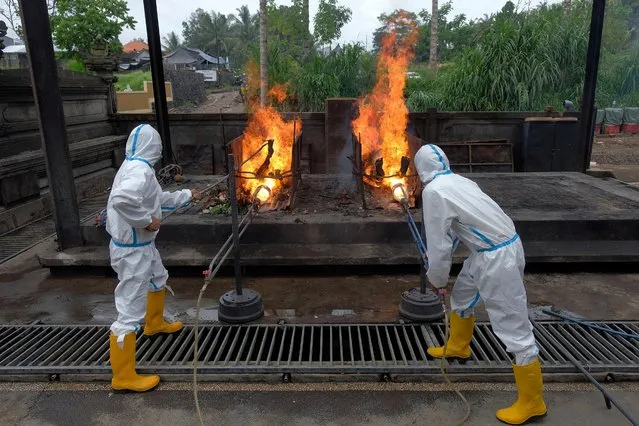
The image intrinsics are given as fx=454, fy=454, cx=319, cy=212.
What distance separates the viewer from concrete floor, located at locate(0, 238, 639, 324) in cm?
429

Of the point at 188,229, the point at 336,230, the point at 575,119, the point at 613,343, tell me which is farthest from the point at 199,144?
the point at 613,343

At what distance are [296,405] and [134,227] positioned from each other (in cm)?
173

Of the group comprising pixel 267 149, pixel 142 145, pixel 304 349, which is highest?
pixel 142 145

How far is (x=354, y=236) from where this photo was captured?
5477 mm

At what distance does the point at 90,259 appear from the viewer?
521cm

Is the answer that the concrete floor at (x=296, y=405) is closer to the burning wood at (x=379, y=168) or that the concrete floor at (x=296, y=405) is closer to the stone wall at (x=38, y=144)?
the burning wood at (x=379, y=168)

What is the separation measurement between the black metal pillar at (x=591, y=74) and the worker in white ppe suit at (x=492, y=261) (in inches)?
245

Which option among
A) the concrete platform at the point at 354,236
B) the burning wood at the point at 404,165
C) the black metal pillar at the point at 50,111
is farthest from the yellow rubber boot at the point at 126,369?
the burning wood at the point at 404,165

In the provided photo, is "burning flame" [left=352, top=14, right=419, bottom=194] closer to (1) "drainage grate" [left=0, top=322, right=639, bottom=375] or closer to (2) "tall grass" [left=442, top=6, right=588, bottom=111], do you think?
(1) "drainage grate" [left=0, top=322, right=639, bottom=375]

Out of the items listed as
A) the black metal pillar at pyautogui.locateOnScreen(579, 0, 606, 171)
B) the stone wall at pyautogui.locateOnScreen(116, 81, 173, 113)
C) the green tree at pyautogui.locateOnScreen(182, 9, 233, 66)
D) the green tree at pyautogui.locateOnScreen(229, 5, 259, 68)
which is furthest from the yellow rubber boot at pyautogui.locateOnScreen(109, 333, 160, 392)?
the green tree at pyautogui.locateOnScreen(182, 9, 233, 66)

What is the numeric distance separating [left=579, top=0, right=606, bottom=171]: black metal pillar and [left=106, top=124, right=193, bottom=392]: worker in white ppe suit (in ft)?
24.3

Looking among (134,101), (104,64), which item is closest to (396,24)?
(104,64)

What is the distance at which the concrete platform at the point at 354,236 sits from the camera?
201 inches

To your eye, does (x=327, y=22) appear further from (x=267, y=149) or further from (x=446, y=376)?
(x=446, y=376)
